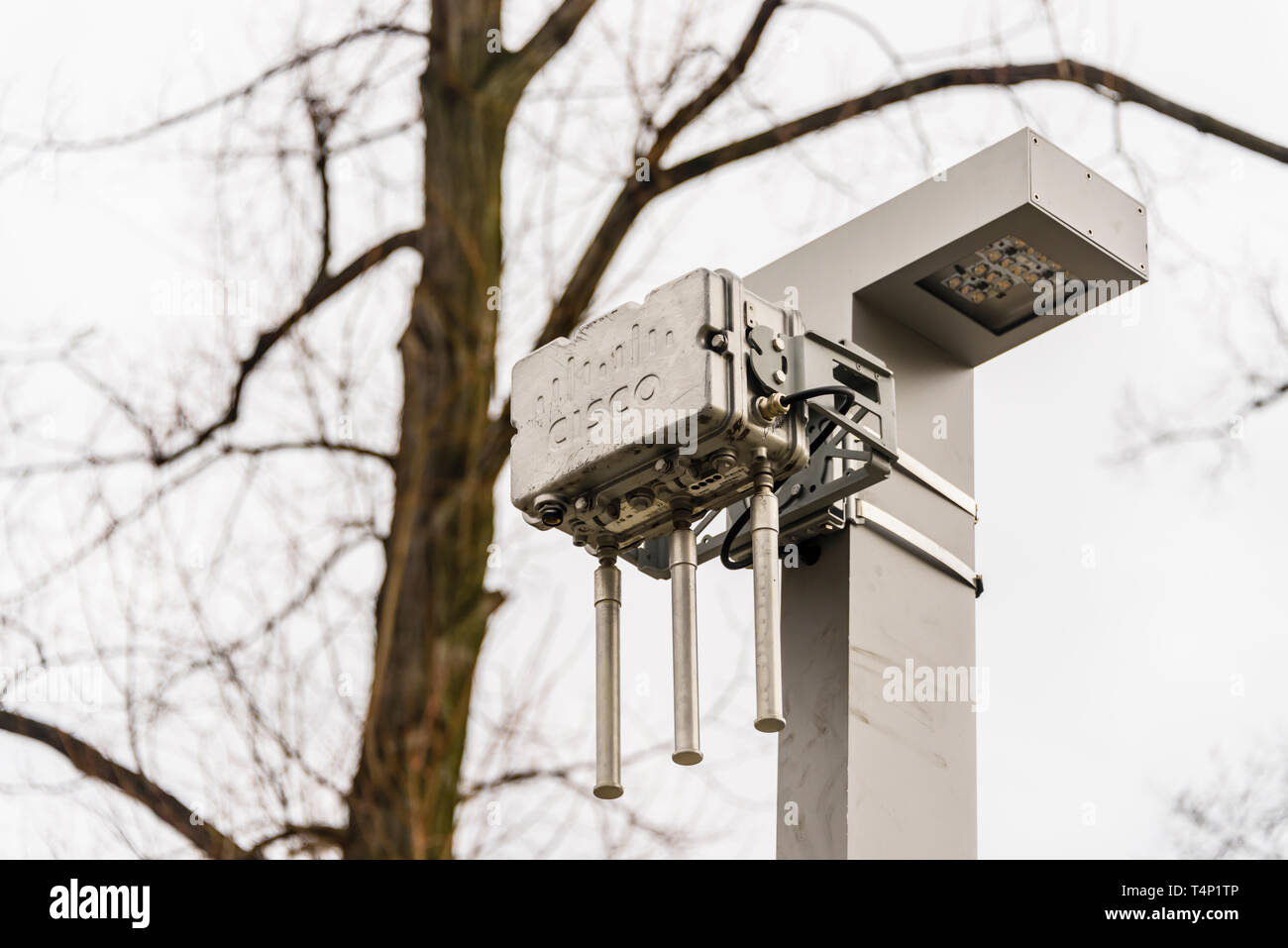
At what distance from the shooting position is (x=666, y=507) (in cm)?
300

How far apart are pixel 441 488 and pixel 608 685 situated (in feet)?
10.2

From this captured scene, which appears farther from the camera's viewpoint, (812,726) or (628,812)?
(628,812)

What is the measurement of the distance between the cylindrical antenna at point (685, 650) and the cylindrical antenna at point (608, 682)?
111 mm

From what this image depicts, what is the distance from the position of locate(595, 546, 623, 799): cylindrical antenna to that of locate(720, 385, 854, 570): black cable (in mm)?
292

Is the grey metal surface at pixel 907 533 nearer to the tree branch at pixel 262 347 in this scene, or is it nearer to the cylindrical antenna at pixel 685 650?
the cylindrical antenna at pixel 685 650

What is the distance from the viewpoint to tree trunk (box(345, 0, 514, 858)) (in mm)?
4984

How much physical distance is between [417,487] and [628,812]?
1261mm

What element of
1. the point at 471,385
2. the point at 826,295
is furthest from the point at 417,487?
the point at 826,295

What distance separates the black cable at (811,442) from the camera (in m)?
2.97

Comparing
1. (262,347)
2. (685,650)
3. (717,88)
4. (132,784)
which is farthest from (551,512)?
A: (717,88)

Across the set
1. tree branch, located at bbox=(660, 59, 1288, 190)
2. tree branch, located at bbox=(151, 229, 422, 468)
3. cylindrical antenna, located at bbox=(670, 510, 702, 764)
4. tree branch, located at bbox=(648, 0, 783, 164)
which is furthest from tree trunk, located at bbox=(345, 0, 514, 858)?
cylindrical antenna, located at bbox=(670, 510, 702, 764)

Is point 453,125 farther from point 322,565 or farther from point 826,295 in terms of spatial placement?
point 826,295

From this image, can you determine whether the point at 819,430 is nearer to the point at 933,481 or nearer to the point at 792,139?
the point at 933,481

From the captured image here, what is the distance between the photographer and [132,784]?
5281mm
